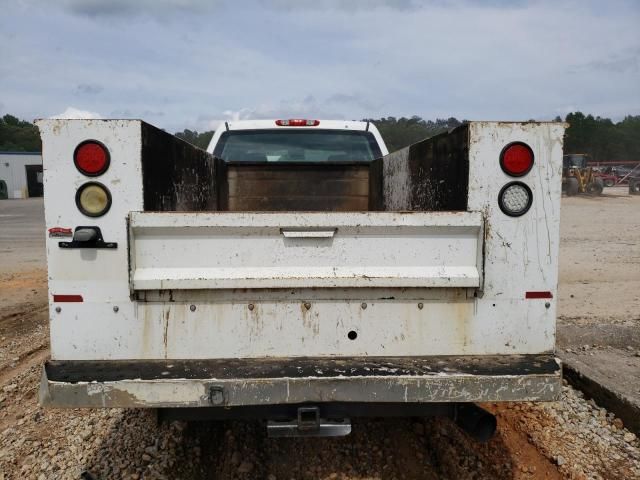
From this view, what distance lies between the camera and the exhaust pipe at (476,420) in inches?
106

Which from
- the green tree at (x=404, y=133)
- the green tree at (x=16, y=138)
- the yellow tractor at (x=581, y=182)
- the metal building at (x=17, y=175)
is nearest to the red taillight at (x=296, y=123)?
the green tree at (x=404, y=133)

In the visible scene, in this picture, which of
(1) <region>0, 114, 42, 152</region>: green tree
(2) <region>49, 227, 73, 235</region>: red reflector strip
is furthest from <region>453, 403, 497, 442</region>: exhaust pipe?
(1) <region>0, 114, 42, 152</region>: green tree

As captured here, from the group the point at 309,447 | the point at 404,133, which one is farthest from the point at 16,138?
the point at 309,447

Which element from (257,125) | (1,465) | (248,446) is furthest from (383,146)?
(1,465)

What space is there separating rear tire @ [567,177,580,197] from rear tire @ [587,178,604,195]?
826 mm

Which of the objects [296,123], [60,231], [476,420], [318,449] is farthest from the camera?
[296,123]

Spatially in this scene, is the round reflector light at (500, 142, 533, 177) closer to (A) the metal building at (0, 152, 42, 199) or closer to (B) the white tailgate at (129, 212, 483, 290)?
(B) the white tailgate at (129, 212, 483, 290)

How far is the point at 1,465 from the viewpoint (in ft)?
10.6

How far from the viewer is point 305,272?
2561 mm

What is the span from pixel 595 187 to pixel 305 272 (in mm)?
32675

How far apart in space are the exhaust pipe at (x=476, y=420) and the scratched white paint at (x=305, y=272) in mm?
322

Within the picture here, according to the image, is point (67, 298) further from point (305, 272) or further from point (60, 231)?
point (305, 272)

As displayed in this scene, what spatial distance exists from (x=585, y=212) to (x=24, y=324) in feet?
70.5

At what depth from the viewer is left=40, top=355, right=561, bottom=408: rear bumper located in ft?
7.69
